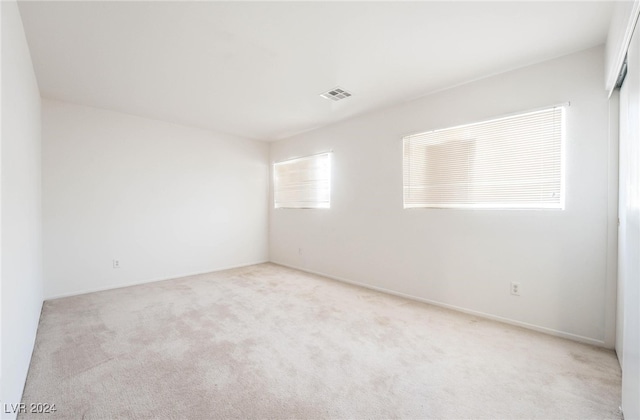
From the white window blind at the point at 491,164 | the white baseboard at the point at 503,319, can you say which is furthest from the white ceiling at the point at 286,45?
the white baseboard at the point at 503,319

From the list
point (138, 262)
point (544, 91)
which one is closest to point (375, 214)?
point (544, 91)

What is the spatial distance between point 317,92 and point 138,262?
146 inches

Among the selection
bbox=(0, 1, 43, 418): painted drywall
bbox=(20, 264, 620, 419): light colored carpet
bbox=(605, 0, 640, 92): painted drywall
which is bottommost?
bbox=(20, 264, 620, 419): light colored carpet

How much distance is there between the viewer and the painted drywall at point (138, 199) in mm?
3605

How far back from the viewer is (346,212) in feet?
14.3

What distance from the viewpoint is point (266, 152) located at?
5895 mm

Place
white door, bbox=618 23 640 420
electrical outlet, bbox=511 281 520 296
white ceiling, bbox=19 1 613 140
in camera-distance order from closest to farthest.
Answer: white door, bbox=618 23 640 420, white ceiling, bbox=19 1 613 140, electrical outlet, bbox=511 281 520 296

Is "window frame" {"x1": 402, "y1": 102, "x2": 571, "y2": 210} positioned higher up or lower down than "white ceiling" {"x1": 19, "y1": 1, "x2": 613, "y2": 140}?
lower down

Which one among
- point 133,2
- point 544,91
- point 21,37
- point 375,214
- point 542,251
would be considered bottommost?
point 542,251

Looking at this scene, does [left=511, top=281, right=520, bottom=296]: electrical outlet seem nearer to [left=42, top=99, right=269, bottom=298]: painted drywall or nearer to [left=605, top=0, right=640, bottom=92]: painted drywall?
[left=605, top=0, right=640, bottom=92]: painted drywall

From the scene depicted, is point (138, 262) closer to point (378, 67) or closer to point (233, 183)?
point (233, 183)

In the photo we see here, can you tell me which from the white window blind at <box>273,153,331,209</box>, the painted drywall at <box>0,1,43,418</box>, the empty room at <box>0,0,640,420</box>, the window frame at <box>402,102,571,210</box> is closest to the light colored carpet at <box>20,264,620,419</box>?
the empty room at <box>0,0,640,420</box>

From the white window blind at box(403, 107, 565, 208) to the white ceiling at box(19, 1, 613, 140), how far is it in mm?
575

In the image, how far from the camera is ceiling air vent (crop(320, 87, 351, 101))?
3259mm
